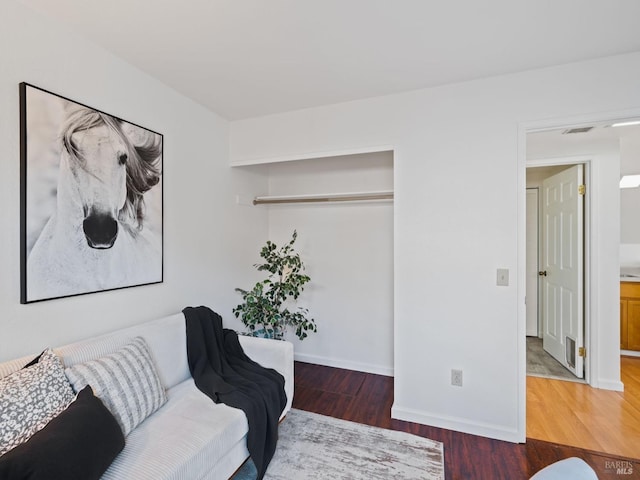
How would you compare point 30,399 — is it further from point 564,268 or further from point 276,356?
point 564,268

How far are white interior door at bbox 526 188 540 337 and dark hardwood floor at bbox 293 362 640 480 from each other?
249 centimetres

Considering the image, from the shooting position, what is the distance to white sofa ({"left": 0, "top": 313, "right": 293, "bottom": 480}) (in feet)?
4.18

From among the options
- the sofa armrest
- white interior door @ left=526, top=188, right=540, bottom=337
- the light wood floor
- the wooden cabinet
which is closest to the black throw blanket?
the sofa armrest

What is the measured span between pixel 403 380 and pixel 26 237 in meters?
2.51

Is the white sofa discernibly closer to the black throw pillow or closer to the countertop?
the black throw pillow

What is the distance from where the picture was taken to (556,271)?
133 inches

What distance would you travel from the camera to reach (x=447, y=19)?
62.6 inches

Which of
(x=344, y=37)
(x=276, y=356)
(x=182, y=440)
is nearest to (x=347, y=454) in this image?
(x=276, y=356)

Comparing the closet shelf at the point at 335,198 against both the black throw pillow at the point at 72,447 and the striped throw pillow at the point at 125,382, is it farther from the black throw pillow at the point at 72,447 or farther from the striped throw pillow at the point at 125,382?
the black throw pillow at the point at 72,447

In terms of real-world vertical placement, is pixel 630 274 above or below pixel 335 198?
below

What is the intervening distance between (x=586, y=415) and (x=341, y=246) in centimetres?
245

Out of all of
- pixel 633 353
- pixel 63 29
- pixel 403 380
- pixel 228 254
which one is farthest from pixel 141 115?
pixel 633 353

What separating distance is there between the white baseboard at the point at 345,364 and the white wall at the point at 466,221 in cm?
81

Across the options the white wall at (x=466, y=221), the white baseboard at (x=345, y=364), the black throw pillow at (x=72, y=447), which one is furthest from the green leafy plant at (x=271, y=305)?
the black throw pillow at (x=72, y=447)
